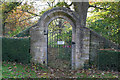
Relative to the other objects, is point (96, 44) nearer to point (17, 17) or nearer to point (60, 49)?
point (60, 49)

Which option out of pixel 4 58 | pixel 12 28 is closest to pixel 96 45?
pixel 4 58

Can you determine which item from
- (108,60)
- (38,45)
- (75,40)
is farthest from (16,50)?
(108,60)

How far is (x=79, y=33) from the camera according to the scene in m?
7.92

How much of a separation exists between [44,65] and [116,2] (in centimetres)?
667

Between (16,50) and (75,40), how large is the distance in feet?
12.6

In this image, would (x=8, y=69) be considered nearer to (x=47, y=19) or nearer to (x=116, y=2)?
(x=47, y=19)

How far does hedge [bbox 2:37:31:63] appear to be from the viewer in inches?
309

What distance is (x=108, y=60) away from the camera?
7227mm

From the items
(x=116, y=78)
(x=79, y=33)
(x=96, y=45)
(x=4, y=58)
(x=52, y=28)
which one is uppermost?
(x=52, y=28)

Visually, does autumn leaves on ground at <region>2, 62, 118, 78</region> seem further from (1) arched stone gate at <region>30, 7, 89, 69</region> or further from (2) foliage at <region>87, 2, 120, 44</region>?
(2) foliage at <region>87, 2, 120, 44</region>

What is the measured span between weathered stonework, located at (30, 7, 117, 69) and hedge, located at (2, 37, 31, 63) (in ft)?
1.28

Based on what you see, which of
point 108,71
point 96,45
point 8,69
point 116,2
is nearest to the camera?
point 8,69

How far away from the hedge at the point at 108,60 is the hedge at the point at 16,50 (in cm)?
446

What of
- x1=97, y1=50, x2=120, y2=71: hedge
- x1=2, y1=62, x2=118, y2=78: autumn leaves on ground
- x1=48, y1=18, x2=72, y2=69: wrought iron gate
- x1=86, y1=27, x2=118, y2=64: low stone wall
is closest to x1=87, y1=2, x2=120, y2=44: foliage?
x1=86, y1=27, x2=118, y2=64: low stone wall
